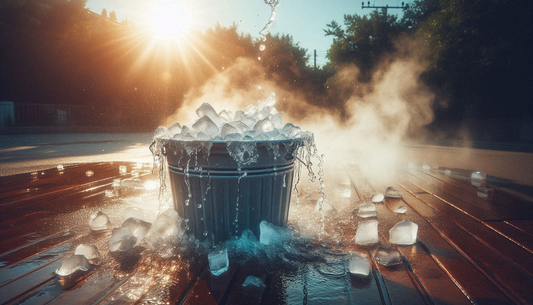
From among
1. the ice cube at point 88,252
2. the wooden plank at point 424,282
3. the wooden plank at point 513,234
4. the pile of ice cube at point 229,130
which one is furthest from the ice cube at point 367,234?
the ice cube at point 88,252

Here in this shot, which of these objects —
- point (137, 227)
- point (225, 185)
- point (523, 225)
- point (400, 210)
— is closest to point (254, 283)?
point (225, 185)

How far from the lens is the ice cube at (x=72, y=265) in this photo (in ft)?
5.73

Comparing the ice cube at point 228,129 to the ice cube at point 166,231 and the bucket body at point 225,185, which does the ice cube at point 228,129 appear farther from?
the ice cube at point 166,231

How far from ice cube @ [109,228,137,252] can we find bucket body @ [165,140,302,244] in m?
0.38

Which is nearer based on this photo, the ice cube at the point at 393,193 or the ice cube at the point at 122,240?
the ice cube at the point at 122,240

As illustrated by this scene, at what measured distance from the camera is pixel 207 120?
6.78 ft

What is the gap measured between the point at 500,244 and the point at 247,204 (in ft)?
5.74

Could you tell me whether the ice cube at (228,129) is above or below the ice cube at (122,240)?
above

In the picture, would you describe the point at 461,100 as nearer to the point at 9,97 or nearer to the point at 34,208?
the point at 34,208

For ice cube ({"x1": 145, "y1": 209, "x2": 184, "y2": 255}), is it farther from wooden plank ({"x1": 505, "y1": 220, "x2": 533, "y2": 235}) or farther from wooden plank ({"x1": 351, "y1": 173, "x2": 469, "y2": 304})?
wooden plank ({"x1": 505, "y1": 220, "x2": 533, "y2": 235})

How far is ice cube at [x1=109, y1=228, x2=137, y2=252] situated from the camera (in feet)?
6.81

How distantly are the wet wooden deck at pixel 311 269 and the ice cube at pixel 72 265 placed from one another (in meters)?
0.05

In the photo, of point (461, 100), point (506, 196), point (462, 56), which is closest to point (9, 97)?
A: point (506, 196)

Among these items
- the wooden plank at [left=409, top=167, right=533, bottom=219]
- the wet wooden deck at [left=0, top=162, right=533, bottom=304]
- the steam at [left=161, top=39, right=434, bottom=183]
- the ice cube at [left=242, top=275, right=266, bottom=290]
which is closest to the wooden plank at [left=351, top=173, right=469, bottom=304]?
the wet wooden deck at [left=0, top=162, right=533, bottom=304]
